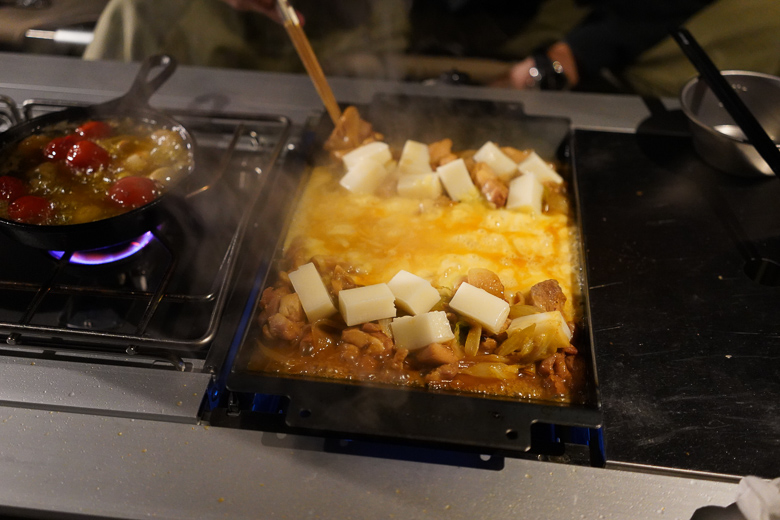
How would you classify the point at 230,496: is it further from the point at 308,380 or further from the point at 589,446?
the point at 589,446

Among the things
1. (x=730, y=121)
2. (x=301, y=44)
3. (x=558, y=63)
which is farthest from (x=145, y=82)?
(x=730, y=121)

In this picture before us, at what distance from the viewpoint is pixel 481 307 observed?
5.10 ft

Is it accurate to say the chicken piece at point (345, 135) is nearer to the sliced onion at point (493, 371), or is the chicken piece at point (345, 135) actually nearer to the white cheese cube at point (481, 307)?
the white cheese cube at point (481, 307)

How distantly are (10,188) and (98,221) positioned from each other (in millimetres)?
419

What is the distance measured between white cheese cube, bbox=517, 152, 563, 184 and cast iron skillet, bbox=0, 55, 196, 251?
129 cm

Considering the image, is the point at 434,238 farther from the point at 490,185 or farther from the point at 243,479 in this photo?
the point at 243,479

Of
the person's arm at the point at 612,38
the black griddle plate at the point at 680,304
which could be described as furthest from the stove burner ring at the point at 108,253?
the person's arm at the point at 612,38

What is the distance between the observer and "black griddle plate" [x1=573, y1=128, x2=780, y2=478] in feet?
4.54

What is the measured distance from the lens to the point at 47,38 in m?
3.19

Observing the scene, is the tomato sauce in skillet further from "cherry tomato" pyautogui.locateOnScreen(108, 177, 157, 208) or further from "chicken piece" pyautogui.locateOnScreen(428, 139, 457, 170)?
"chicken piece" pyautogui.locateOnScreen(428, 139, 457, 170)

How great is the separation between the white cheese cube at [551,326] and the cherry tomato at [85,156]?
Answer: 1530 mm

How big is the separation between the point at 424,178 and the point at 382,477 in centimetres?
114

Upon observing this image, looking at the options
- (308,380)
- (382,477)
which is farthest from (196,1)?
(382,477)

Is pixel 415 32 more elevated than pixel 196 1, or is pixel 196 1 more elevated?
pixel 196 1
